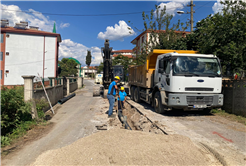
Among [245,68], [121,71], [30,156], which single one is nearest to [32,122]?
[30,156]

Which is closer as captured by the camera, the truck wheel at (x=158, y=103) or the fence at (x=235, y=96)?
the fence at (x=235, y=96)

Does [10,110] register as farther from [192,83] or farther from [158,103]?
[192,83]

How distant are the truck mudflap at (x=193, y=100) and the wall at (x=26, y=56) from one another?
33689mm

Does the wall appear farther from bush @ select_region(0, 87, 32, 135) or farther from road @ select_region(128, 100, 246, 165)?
road @ select_region(128, 100, 246, 165)

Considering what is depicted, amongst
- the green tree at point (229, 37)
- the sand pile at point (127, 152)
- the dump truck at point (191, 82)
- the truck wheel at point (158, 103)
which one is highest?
the green tree at point (229, 37)

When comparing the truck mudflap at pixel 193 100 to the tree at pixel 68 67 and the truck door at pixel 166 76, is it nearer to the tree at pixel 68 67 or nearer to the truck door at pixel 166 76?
the truck door at pixel 166 76

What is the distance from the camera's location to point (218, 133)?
18.5 ft

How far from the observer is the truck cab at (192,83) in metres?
7.21

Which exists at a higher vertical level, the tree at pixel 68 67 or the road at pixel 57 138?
the tree at pixel 68 67

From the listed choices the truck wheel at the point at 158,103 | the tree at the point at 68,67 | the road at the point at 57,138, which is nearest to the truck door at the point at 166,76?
the truck wheel at the point at 158,103

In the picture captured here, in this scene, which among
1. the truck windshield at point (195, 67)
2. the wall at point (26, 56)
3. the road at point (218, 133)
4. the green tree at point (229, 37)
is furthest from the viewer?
the wall at point (26, 56)

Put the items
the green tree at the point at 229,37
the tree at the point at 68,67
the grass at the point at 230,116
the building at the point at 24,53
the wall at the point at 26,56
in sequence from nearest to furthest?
the grass at the point at 230,116 < the green tree at the point at 229,37 < the building at the point at 24,53 < the wall at the point at 26,56 < the tree at the point at 68,67

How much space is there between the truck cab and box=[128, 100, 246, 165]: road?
67 cm

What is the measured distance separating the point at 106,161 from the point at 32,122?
461 centimetres
